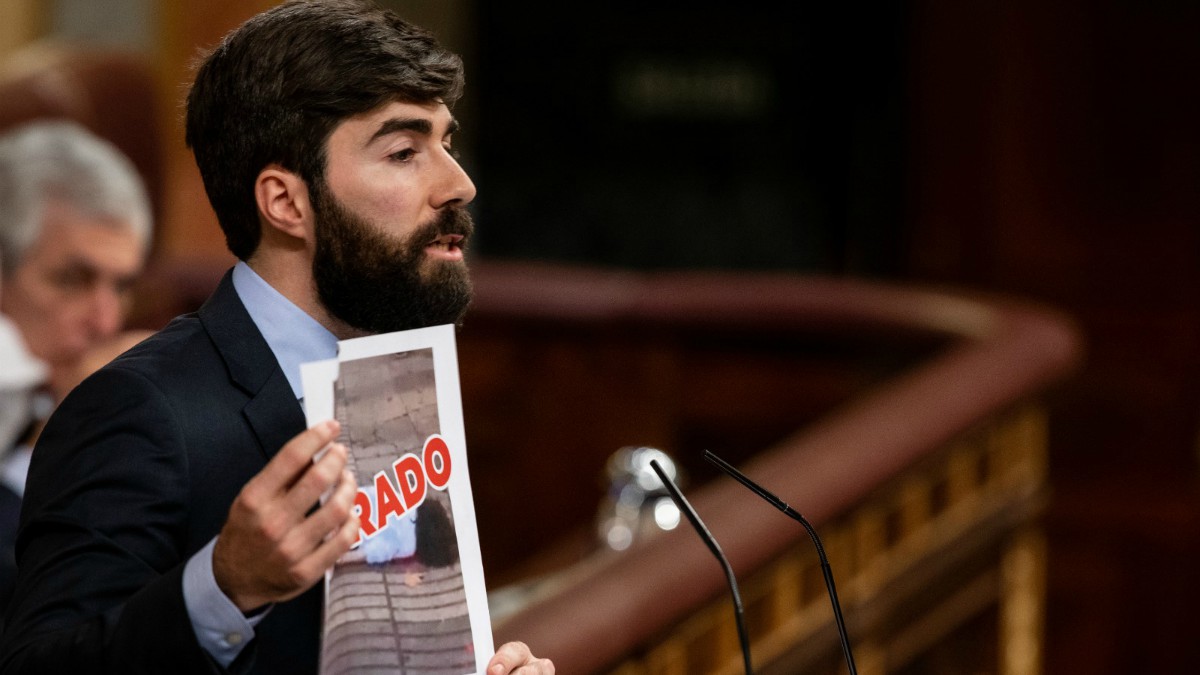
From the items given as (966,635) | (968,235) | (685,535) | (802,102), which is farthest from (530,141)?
(685,535)

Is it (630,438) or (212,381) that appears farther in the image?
(630,438)

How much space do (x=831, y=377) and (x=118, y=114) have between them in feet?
6.93

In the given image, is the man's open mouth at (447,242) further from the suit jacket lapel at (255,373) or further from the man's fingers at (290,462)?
the man's fingers at (290,462)

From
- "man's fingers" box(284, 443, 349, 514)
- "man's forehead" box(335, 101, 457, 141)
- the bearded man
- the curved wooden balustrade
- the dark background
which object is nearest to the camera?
"man's fingers" box(284, 443, 349, 514)

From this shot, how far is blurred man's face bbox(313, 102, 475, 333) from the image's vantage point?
3.85 ft

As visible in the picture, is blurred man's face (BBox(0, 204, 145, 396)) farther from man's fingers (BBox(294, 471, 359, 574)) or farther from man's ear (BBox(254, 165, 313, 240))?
man's fingers (BBox(294, 471, 359, 574))

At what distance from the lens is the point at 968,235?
5766 mm

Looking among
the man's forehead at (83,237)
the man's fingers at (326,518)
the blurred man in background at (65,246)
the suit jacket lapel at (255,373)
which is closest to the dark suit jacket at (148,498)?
the suit jacket lapel at (255,373)

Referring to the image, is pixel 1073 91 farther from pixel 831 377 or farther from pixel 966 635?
pixel 966 635

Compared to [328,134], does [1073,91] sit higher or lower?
lower

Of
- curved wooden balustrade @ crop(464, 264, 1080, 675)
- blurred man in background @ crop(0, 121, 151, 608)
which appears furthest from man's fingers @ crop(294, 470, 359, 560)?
blurred man in background @ crop(0, 121, 151, 608)

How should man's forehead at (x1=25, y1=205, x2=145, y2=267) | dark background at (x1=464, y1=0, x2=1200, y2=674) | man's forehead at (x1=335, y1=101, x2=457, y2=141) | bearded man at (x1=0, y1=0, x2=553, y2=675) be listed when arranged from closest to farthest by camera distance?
bearded man at (x1=0, y1=0, x2=553, y2=675), man's forehead at (x1=335, y1=101, x2=457, y2=141), man's forehead at (x1=25, y1=205, x2=145, y2=267), dark background at (x1=464, y1=0, x2=1200, y2=674)

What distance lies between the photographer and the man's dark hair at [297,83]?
1.16m

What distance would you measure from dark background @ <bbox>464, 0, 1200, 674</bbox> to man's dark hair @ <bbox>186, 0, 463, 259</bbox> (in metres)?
4.65
